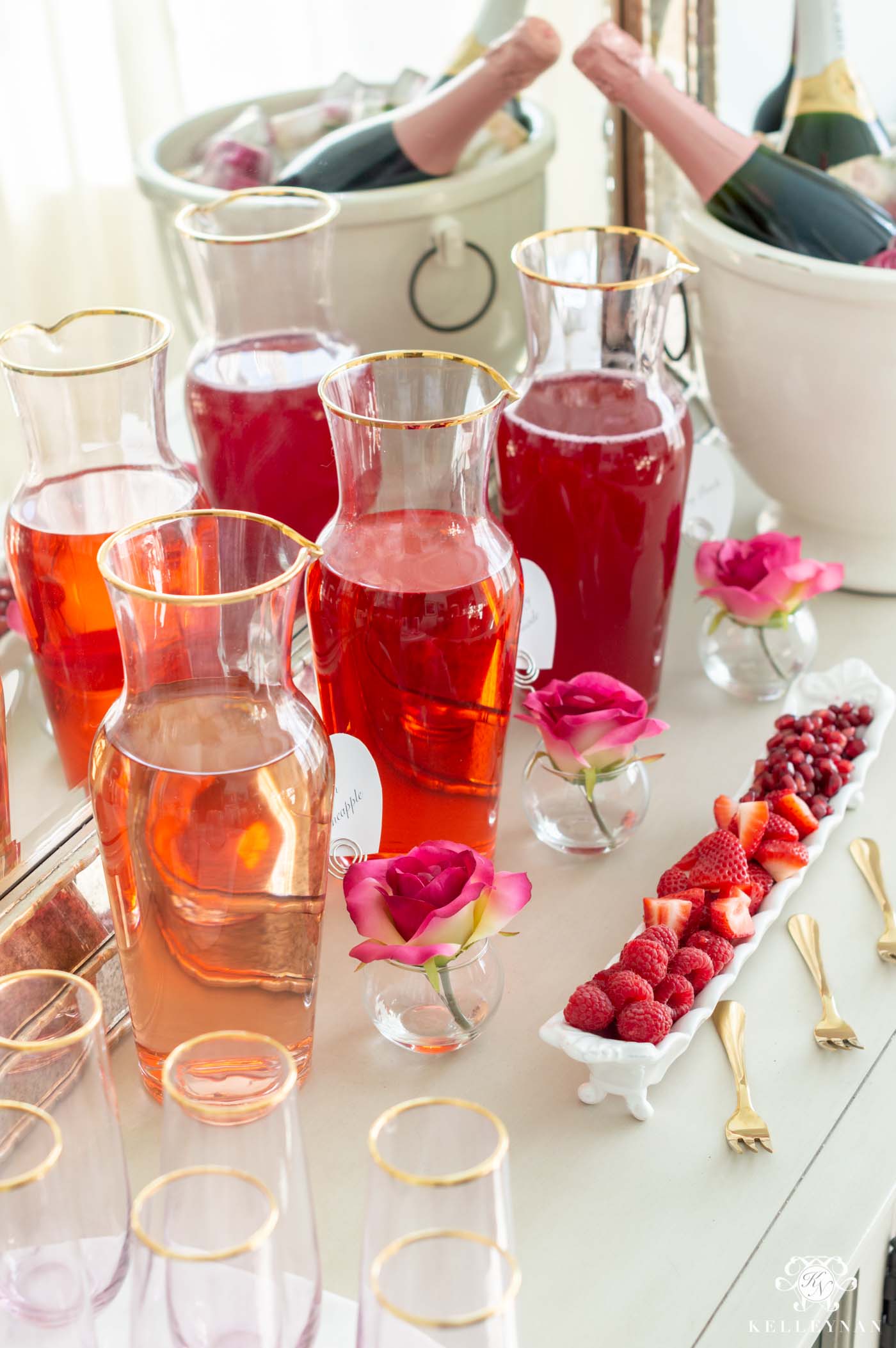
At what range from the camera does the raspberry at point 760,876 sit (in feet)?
2.13

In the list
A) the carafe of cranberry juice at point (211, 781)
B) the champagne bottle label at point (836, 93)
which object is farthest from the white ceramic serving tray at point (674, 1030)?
the champagne bottle label at point (836, 93)

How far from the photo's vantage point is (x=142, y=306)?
854 millimetres

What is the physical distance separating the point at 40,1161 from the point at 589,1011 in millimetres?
242

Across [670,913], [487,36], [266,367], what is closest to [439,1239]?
[670,913]

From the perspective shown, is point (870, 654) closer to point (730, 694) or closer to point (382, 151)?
point (730, 694)

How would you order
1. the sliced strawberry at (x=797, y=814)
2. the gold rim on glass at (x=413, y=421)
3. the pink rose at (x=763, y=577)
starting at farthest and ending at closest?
1. the pink rose at (x=763, y=577)
2. the sliced strawberry at (x=797, y=814)
3. the gold rim on glass at (x=413, y=421)

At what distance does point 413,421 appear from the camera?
0.60m

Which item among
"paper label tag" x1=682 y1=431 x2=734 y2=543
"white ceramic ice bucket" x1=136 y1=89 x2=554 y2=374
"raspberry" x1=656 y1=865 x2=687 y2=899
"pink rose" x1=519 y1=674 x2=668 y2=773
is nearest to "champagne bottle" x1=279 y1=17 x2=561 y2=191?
"white ceramic ice bucket" x1=136 y1=89 x2=554 y2=374

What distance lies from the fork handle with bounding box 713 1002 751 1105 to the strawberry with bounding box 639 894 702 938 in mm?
38

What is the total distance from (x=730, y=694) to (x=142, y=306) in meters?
0.44

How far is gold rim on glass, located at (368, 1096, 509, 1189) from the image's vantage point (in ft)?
1.16

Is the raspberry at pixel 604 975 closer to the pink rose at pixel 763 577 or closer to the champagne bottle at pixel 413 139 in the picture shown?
the pink rose at pixel 763 577

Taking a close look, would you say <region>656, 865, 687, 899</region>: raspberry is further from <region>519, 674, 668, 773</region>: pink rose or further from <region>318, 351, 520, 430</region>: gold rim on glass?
<region>318, 351, 520, 430</region>: gold rim on glass

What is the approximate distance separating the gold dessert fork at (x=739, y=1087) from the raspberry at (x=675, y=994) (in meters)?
0.03
